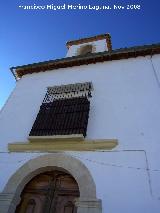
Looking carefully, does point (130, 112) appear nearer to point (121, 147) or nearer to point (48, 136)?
point (121, 147)

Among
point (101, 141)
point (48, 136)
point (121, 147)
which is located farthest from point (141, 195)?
point (48, 136)

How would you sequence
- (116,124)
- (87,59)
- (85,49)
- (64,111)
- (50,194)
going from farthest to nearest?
Answer: (85,49) → (87,59) → (64,111) → (116,124) → (50,194)

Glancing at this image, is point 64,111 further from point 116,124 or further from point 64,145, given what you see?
point 116,124

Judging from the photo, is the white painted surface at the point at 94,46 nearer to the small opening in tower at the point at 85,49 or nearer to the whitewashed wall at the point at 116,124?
the small opening in tower at the point at 85,49

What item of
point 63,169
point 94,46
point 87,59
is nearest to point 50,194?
point 63,169

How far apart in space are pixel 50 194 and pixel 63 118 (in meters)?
1.76

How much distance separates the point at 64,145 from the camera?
5145 mm

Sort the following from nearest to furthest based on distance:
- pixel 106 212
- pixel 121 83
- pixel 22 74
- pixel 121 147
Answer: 1. pixel 106 212
2. pixel 121 147
3. pixel 121 83
4. pixel 22 74

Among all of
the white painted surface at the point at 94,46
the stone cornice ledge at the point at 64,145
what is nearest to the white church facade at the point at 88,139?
the stone cornice ledge at the point at 64,145

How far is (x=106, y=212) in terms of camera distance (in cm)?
396

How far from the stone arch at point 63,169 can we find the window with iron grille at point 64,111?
620 millimetres

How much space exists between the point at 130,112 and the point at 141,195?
193cm

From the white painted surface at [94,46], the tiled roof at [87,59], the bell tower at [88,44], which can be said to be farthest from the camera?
the bell tower at [88,44]

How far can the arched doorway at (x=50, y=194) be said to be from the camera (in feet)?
15.2
